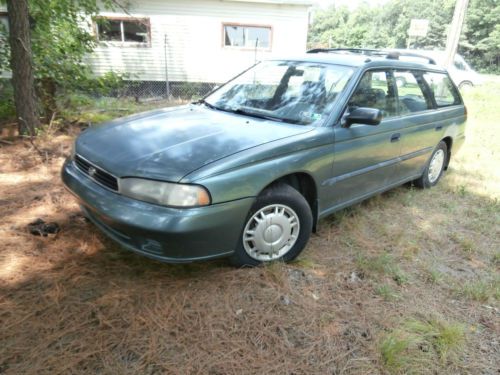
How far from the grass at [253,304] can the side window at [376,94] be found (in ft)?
3.85

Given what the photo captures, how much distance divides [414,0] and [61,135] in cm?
6752

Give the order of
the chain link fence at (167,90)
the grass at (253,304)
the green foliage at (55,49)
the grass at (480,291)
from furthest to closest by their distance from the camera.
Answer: the chain link fence at (167,90)
the green foliage at (55,49)
the grass at (480,291)
the grass at (253,304)

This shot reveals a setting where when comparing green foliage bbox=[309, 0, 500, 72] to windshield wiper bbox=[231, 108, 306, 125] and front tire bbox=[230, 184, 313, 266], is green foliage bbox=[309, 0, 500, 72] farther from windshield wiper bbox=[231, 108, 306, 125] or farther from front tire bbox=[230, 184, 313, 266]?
front tire bbox=[230, 184, 313, 266]

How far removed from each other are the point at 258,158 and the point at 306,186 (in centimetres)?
72

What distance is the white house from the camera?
12.9 m

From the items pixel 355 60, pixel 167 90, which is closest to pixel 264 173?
pixel 355 60

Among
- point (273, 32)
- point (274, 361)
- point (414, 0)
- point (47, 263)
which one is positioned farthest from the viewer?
point (414, 0)

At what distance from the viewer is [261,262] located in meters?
2.92

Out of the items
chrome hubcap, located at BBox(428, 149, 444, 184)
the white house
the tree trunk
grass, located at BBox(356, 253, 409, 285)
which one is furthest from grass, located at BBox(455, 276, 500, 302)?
the white house

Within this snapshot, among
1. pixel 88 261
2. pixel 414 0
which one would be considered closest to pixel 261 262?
pixel 88 261

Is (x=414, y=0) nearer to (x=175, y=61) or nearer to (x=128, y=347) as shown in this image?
(x=175, y=61)

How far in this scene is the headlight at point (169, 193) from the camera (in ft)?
7.64

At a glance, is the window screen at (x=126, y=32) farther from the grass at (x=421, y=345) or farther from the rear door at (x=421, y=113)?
the grass at (x=421, y=345)

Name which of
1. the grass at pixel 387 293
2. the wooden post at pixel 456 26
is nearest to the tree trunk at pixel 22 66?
the grass at pixel 387 293
